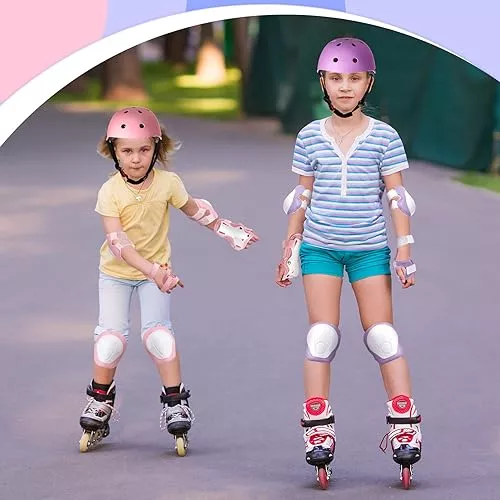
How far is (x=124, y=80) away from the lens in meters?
30.0

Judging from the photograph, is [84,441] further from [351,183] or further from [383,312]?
[351,183]

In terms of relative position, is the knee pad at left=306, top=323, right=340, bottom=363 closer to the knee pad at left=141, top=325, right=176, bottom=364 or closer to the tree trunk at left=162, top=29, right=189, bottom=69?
the knee pad at left=141, top=325, right=176, bottom=364

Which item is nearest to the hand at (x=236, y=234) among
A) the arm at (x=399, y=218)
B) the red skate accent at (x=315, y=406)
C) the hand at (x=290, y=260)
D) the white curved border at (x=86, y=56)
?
the hand at (x=290, y=260)

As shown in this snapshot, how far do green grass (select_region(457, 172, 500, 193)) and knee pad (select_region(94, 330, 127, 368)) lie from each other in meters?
9.55

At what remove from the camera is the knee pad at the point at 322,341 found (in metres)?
5.98

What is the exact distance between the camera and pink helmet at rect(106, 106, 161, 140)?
622cm

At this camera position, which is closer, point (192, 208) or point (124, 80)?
point (192, 208)

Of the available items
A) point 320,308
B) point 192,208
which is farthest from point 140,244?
point 320,308

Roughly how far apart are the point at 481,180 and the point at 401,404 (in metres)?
10.6

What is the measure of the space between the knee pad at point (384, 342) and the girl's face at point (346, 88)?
0.86 meters

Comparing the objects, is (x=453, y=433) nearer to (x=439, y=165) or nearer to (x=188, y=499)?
(x=188, y=499)

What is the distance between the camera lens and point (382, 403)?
7480 millimetres

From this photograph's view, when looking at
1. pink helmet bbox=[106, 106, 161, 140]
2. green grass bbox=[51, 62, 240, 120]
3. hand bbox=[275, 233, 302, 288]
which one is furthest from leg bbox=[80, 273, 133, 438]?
green grass bbox=[51, 62, 240, 120]

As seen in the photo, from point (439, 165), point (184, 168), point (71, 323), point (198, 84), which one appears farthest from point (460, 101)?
point (198, 84)
